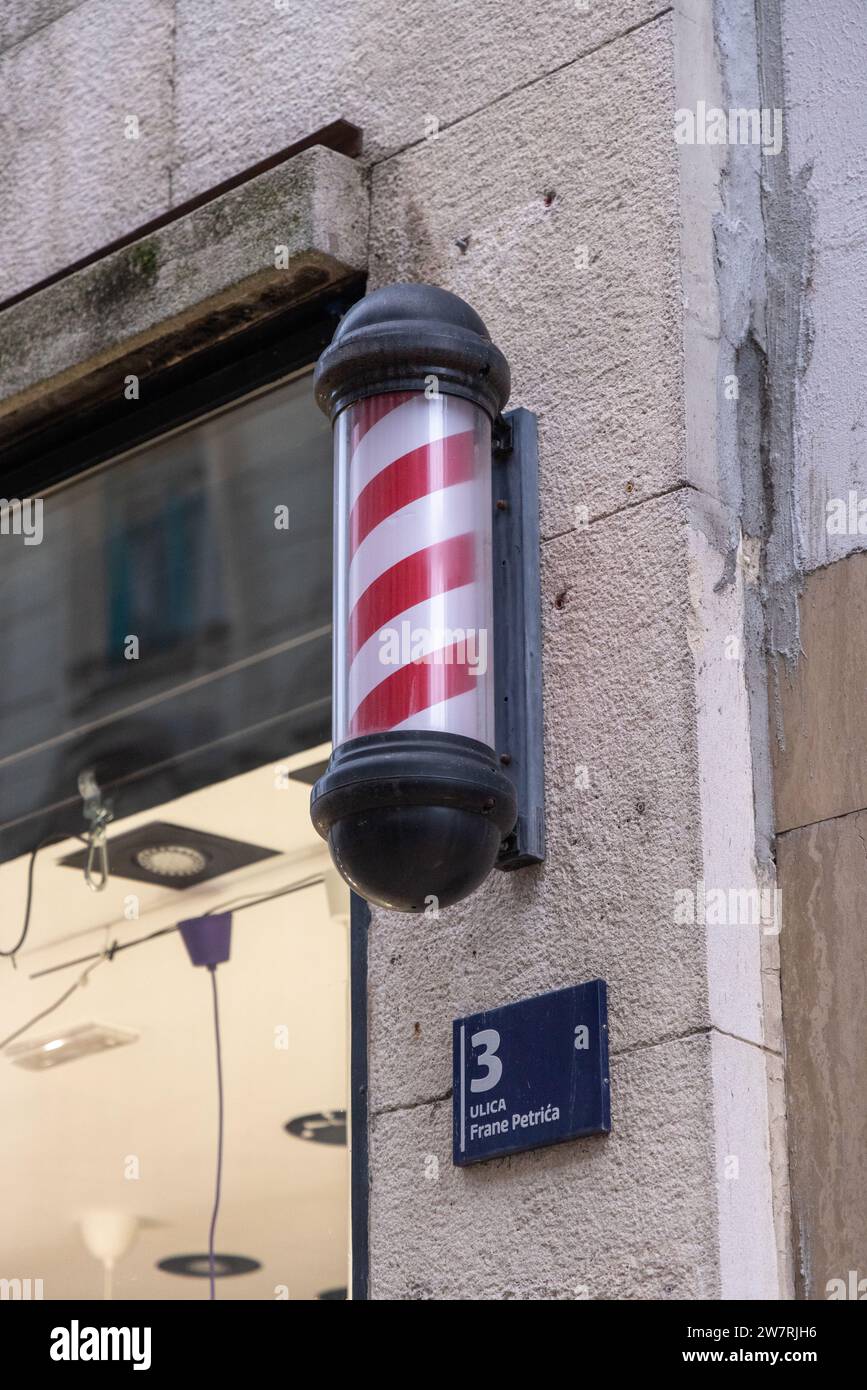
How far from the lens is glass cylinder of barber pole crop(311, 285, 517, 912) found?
7.55ft

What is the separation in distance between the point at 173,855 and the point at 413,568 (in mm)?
1407

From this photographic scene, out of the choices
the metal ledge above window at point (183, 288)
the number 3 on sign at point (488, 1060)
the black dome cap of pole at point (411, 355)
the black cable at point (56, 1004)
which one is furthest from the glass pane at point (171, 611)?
the number 3 on sign at point (488, 1060)

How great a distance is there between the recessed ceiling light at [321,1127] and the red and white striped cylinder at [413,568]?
36.5 inches

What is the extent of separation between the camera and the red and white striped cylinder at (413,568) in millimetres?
2369

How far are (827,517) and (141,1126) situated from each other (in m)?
1.82

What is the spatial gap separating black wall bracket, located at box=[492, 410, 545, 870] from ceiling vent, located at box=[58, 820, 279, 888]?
39.7 inches

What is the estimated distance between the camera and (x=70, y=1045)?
151 inches

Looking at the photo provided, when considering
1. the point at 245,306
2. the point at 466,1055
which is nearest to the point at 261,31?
the point at 245,306

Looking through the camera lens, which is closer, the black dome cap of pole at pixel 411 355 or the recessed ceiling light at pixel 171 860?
the black dome cap of pole at pixel 411 355

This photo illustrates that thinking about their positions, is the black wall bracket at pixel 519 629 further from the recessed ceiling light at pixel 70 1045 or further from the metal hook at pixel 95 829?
the recessed ceiling light at pixel 70 1045

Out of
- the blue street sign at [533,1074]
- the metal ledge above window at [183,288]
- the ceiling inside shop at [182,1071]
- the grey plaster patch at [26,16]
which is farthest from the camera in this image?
the grey plaster patch at [26,16]

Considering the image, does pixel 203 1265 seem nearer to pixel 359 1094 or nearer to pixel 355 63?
pixel 359 1094
